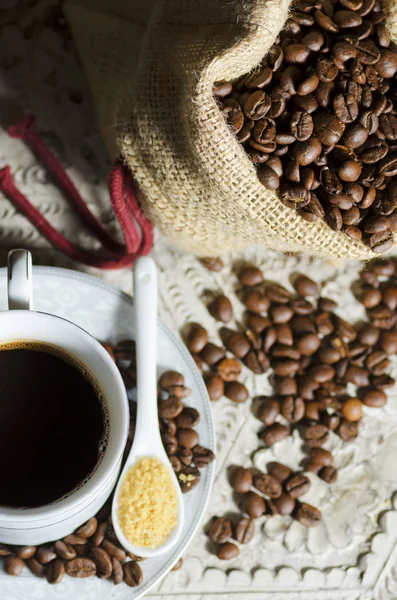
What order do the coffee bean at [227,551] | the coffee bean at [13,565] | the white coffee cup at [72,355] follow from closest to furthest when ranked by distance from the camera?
the white coffee cup at [72,355], the coffee bean at [13,565], the coffee bean at [227,551]

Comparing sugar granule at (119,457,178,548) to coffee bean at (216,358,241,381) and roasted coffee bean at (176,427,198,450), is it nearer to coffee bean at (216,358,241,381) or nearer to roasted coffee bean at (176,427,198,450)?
roasted coffee bean at (176,427,198,450)

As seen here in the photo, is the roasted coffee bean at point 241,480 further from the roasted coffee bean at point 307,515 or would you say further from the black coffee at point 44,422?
the black coffee at point 44,422

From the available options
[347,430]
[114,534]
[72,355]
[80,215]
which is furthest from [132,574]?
[80,215]

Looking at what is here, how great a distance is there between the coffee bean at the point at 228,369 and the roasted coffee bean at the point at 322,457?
207 mm

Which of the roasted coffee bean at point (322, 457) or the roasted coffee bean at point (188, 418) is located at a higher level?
the roasted coffee bean at point (188, 418)

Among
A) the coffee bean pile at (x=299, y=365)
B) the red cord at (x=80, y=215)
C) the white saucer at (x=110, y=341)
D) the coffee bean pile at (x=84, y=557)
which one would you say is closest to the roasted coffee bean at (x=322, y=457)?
the coffee bean pile at (x=299, y=365)

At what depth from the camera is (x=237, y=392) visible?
1228mm

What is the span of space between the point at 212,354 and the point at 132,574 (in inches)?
16.1

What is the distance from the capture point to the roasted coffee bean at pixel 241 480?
1206mm

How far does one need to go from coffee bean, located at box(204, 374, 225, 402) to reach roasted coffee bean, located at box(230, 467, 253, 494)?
5.6 inches

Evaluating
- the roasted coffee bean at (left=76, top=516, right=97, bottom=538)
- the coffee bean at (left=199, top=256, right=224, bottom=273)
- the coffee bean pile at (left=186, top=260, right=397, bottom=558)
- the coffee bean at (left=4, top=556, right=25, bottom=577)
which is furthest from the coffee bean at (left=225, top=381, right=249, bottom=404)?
the coffee bean at (left=4, top=556, right=25, bottom=577)

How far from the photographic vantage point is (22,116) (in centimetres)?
129

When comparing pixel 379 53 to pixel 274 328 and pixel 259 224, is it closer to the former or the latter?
pixel 259 224

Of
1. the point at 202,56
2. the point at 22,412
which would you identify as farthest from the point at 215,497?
the point at 202,56
